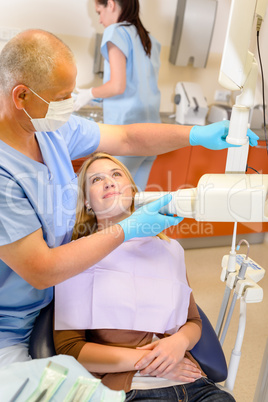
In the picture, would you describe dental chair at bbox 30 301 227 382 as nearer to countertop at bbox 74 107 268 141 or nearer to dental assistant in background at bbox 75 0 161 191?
dental assistant in background at bbox 75 0 161 191

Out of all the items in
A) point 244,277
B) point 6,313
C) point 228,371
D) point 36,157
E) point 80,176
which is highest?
point 36,157

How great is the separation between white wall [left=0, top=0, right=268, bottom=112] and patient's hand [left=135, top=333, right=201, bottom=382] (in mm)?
2231

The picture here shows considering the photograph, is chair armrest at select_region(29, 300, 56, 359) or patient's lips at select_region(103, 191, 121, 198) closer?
chair armrest at select_region(29, 300, 56, 359)

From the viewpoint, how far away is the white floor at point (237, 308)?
2051 mm

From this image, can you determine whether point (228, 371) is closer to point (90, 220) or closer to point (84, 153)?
point (90, 220)

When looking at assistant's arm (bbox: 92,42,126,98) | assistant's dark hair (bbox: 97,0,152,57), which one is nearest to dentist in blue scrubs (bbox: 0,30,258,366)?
assistant's arm (bbox: 92,42,126,98)

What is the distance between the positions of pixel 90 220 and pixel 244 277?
1.97ft

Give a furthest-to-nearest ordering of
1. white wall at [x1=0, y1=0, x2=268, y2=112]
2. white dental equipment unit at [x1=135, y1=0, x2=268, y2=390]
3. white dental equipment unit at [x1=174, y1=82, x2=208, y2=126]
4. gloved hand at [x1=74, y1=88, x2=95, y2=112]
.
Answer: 1. white dental equipment unit at [x1=174, y1=82, x2=208, y2=126]
2. white wall at [x1=0, y1=0, x2=268, y2=112]
3. gloved hand at [x1=74, y1=88, x2=95, y2=112]
4. white dental equipment unit at [x1=135, y1=0, x2=268, y2=390]

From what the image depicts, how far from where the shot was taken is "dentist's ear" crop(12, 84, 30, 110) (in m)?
1.07

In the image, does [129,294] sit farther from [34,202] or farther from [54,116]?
A: [54,116]

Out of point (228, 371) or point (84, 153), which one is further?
point (84, 153)

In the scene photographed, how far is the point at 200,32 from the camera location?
3053mm

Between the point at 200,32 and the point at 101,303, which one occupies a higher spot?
the point at 200,32

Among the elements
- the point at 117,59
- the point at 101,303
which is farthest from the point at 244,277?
the point at 117,59
